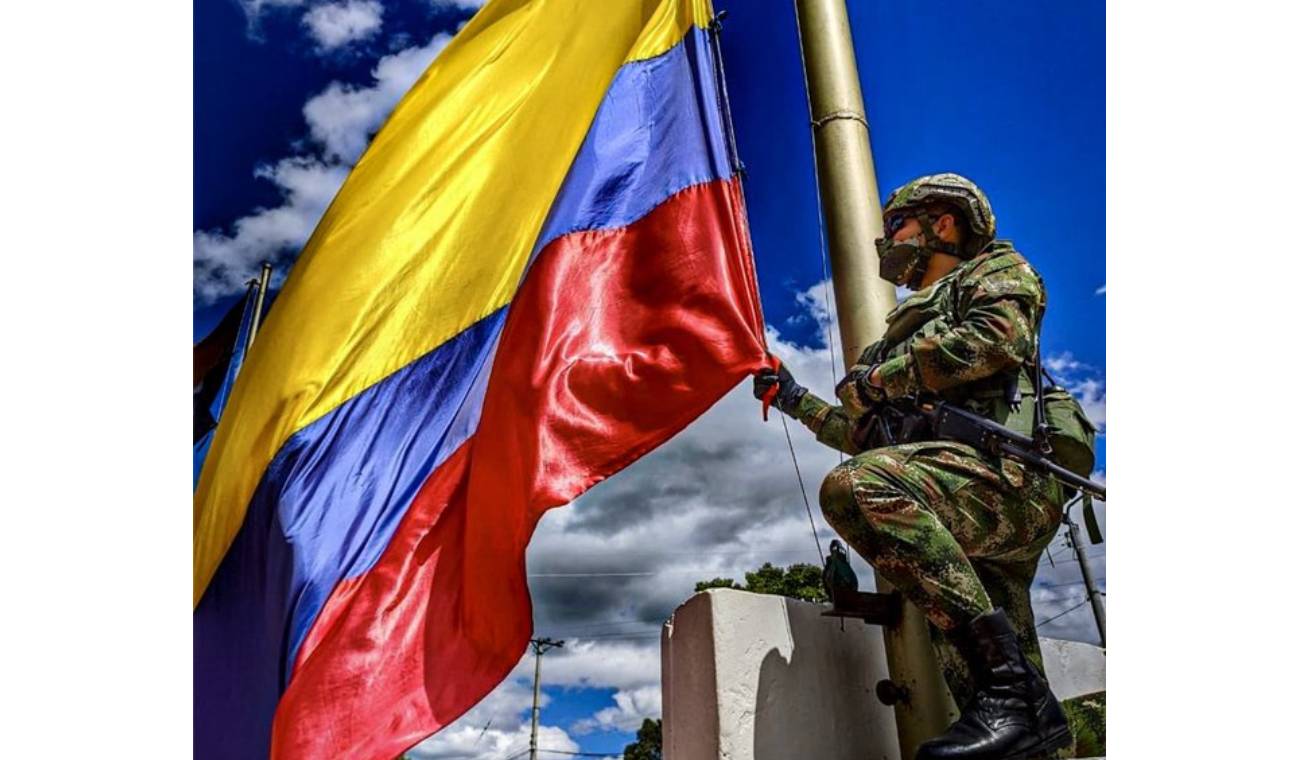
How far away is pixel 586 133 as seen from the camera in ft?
10.7

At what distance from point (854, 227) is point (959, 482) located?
97 centimetres

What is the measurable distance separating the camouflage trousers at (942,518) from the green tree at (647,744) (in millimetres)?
8150

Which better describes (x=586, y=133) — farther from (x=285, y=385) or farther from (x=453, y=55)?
(x=285, y=385)

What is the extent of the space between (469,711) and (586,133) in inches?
65.1

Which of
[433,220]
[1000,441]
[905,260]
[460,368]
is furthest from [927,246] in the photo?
[433,220]

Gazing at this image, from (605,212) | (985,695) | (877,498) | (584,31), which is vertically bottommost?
(985,695)

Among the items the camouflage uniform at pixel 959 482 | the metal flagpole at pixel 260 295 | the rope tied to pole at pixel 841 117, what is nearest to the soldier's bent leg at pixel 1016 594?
the camouflage uniform at pixel 959 482

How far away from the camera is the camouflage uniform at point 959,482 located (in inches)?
79.4

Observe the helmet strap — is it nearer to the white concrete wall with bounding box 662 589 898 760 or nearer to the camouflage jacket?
the camouflage jacket

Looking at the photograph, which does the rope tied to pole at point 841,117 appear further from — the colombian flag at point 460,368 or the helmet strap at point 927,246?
the helmet strap at point 927,246

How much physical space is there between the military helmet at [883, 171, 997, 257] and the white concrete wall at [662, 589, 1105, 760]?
35.7 inches

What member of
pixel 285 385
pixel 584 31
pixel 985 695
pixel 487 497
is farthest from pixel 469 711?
pixel 584 31

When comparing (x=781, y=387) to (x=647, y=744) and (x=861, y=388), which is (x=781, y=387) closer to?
(x=861, y=388)

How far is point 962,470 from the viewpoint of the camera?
6.92 feet
